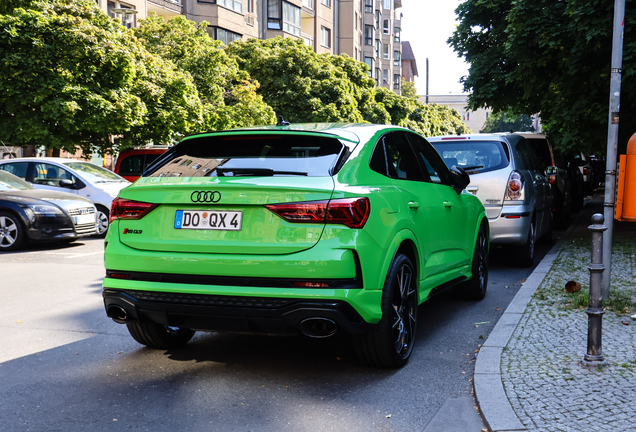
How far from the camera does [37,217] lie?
1183 cm

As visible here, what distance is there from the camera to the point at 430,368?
4.72m

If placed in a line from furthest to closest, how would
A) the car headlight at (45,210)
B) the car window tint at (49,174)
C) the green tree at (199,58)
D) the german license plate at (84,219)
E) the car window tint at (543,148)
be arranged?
the green tree at (199,58) → the car window tint at (49,174) → the car window tint at (543,148) → the german license plate at (84,219) → the car headlight at (45,210)

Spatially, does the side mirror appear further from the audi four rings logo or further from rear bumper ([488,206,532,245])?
the audi four rings logo

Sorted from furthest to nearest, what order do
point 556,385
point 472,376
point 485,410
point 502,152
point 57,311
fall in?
point 502,152 → point 57,311 → point 472,376 → point 556,385 → point 485,410

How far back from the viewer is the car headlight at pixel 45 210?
11.9 metres

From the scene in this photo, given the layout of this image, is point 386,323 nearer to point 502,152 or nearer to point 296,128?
point 296,128

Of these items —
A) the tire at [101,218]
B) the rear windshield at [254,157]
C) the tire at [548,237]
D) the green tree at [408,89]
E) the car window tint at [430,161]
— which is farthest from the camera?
the green tree at [408,89]

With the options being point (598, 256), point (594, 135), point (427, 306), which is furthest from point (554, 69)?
point (598, 256)

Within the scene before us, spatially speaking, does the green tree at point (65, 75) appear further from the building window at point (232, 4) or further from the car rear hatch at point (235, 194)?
the building window at point (232, 4)

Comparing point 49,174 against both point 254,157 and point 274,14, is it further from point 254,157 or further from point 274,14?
point 274,14

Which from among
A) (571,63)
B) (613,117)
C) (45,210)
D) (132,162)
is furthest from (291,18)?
(613,117)

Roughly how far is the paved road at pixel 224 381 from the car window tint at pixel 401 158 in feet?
4.39

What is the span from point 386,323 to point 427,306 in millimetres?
2718

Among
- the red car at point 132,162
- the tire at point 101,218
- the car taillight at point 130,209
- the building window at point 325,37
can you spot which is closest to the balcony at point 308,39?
the building window at point 325,37
